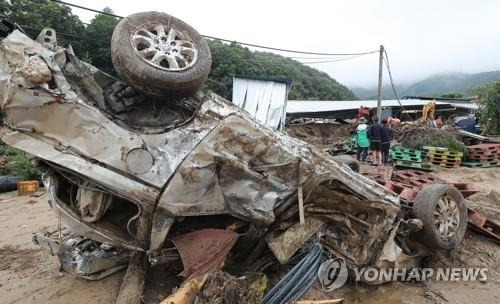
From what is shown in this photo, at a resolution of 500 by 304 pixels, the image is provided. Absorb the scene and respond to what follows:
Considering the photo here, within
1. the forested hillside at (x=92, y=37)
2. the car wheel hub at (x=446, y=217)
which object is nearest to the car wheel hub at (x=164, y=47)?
the car wheel hub at (x=446, y=217)

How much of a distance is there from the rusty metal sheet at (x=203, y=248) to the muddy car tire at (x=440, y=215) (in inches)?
84.7

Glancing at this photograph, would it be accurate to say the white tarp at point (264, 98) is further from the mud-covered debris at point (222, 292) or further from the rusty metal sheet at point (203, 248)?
the mud-covered debris at point (222, 292)

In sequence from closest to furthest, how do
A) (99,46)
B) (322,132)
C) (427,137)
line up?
(427,137) → (322,132) → (99,46)

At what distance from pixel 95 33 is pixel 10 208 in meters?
14.4

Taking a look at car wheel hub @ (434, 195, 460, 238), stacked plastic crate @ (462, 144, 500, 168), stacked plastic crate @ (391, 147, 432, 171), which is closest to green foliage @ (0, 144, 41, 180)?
car wheel hub @ (434, 195, 460, 238)

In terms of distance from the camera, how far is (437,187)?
14.5 ft

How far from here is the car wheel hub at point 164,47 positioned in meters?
3.20

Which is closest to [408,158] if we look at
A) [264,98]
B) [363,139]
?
[363,139]

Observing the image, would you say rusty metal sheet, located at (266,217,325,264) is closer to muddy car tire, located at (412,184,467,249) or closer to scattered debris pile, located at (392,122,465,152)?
muddy car tire, located at (412,184,467,249)

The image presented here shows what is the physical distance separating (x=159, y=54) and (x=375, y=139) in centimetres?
769

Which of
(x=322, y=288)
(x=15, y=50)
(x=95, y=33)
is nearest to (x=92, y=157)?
(x=15, y=50)

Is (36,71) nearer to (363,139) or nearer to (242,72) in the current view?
(363,139)

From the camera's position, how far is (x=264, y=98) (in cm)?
1345

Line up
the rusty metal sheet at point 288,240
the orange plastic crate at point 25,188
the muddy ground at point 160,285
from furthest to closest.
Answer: the orange plastic crate at point 25,188
the muddy ground at point 160,285
the rusty metal sheet at point 288,240
